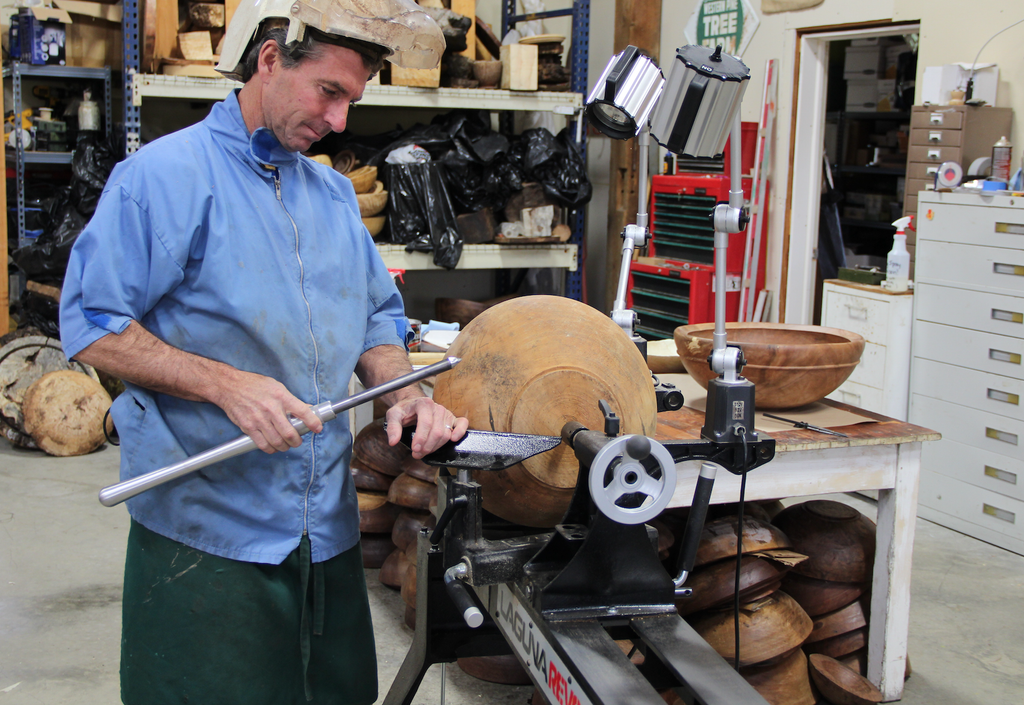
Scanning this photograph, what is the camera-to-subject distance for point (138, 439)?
131 centimetres

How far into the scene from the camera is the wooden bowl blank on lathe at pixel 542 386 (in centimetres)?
128

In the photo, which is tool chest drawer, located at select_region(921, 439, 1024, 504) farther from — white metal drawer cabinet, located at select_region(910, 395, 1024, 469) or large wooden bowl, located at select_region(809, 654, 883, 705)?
large wooden bowl, located at select_region(809, 654, 883, 705)

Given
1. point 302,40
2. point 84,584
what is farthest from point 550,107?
point 302,40

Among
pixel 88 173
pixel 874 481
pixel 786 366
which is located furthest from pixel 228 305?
pixel 88 173

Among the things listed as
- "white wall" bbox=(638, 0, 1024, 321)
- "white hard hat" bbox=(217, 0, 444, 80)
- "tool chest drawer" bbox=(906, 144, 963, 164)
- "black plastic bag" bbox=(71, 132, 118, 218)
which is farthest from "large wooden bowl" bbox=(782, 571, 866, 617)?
"black plastic bag" bbox=(71, 132, 118, 218)

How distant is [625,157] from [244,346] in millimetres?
4632

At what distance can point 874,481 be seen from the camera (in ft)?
7.09

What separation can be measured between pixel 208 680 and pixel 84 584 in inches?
70.5

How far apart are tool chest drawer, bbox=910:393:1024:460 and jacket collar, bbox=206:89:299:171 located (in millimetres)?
2856

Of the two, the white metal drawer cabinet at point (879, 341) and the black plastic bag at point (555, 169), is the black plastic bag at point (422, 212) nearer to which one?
the black plastic bag at point (555, 169)

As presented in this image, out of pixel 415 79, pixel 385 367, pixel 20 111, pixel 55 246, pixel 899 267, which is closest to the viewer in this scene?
pixel 385 367

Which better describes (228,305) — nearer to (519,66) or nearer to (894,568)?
(894,568)

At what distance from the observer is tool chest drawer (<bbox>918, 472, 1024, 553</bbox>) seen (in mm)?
3287

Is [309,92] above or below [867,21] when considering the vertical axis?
below
